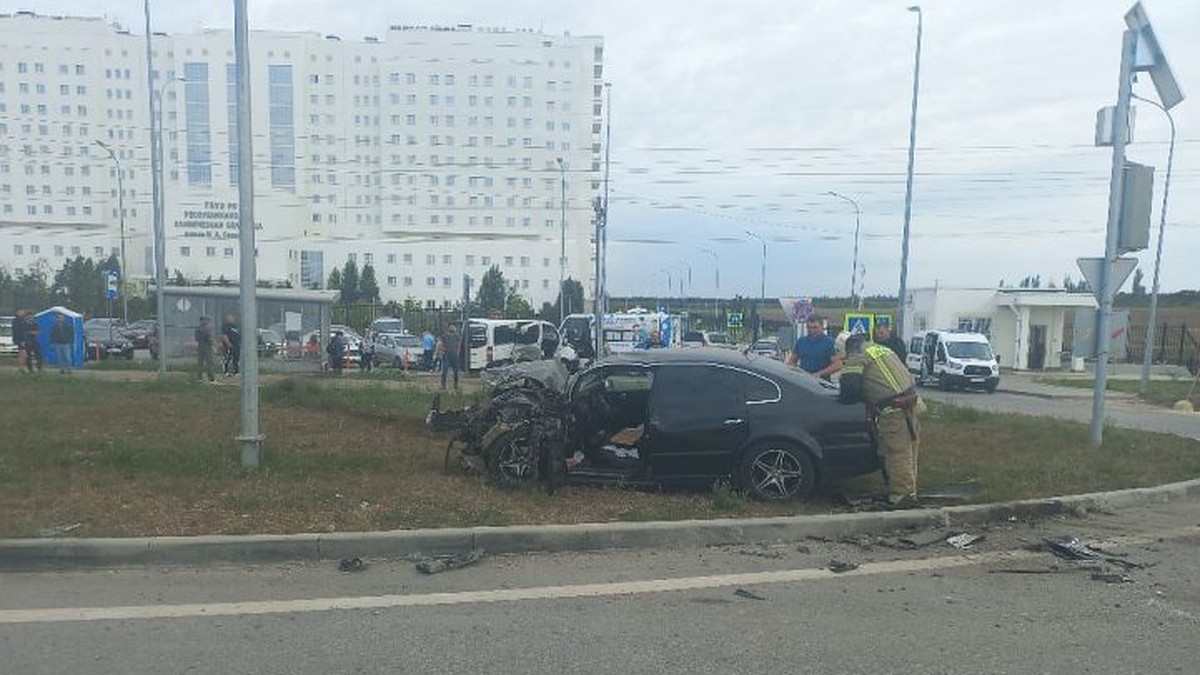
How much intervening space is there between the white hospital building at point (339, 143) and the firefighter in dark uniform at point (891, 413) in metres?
88.5

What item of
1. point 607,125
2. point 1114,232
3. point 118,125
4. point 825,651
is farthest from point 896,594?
point 118,125

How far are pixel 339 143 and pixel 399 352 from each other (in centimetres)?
8366

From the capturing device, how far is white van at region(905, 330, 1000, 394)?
87.9ft

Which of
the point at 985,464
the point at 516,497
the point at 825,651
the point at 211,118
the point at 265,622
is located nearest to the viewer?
the point at 825,651

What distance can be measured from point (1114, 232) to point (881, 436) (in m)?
5.39

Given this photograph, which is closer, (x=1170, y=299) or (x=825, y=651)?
(x=825, y=651)

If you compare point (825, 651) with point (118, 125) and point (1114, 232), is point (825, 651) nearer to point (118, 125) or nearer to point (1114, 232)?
point (1114, 232)

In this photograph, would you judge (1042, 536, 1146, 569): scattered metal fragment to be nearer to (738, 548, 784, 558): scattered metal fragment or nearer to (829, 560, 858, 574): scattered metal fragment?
(829, 560, 858, 574): scattered metal fragment

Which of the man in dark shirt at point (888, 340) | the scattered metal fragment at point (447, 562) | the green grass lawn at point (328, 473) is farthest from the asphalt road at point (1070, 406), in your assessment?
the scattered metal fragment at point (447, 562)

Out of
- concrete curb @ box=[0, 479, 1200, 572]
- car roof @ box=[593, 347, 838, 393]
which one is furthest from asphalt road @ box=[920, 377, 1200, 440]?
concrete curb @ box=[0, 479, 1200, 572]

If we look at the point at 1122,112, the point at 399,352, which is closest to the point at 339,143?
the point at 399,352

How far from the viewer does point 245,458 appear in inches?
312

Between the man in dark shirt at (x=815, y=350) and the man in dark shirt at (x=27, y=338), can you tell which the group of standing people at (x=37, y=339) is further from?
the man in dark shirt at (x=815, y=350)

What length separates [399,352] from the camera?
32.5 m
